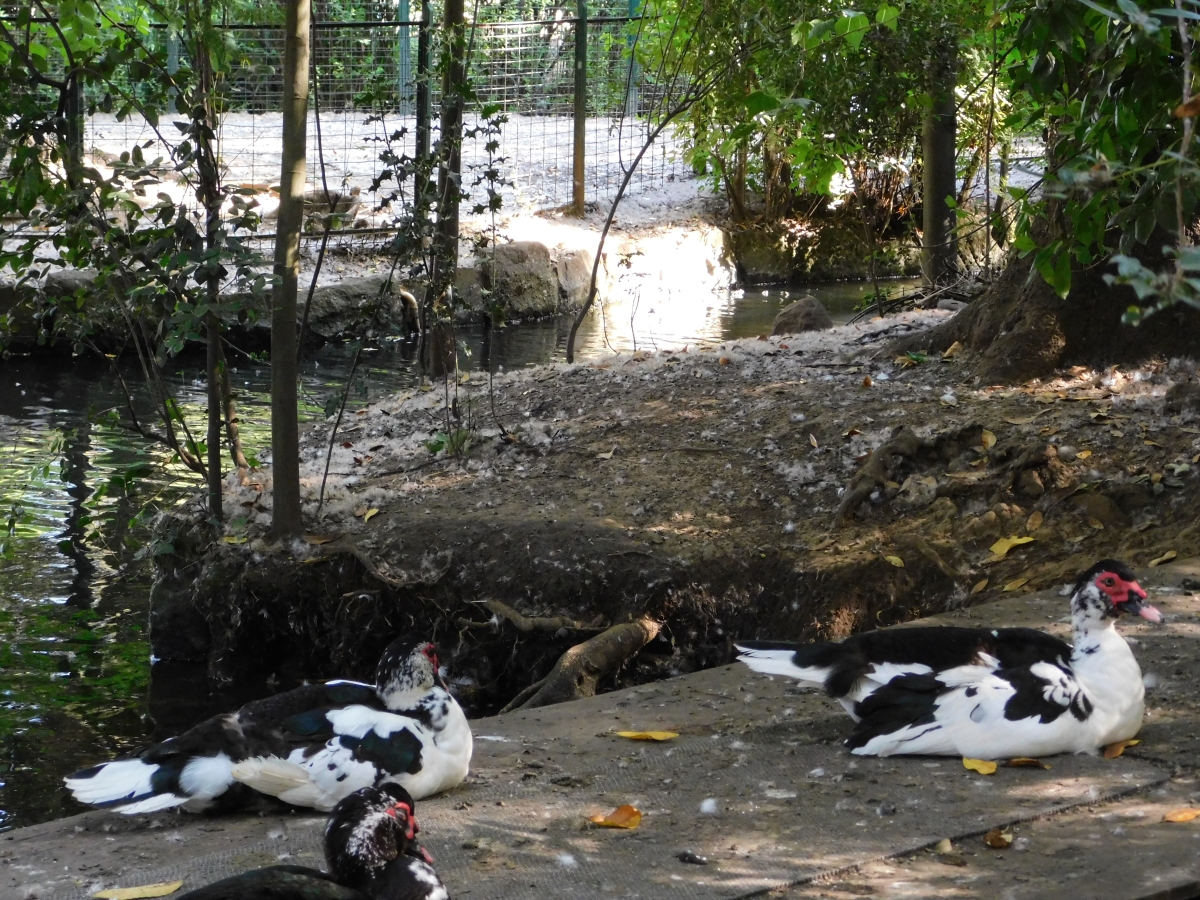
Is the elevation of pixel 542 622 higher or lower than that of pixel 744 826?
lower

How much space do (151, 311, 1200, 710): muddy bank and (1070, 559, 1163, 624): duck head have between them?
1.69 m

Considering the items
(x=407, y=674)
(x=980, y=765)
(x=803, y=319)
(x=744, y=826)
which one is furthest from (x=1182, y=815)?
(x=803, y=319)

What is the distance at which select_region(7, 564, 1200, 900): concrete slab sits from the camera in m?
3.17

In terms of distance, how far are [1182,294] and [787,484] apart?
15.1ft

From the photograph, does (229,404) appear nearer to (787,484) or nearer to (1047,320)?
(787,484)

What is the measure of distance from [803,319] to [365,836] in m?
8.39

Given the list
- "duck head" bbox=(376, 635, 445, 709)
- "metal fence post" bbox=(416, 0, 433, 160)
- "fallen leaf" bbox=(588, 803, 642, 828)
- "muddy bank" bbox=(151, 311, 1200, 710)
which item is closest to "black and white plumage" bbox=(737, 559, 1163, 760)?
"fallen leaf" bbox=(588, 803, 642, 828)

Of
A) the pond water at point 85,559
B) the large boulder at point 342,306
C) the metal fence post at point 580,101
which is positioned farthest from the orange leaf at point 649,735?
Answer: the metal fence post at point 580,101

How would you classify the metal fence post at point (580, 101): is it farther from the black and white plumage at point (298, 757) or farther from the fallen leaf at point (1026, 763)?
the fallen leaf at point (1026, 763)

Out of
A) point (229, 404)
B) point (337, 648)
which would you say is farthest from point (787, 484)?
point (229, 404)

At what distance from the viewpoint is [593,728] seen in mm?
4379

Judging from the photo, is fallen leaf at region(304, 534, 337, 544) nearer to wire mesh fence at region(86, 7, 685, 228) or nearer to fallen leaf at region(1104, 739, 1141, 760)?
fallen leaf at region(1104, 739, 1141, 760)

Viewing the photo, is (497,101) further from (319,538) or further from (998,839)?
(998,839)

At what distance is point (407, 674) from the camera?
13.3 ft
